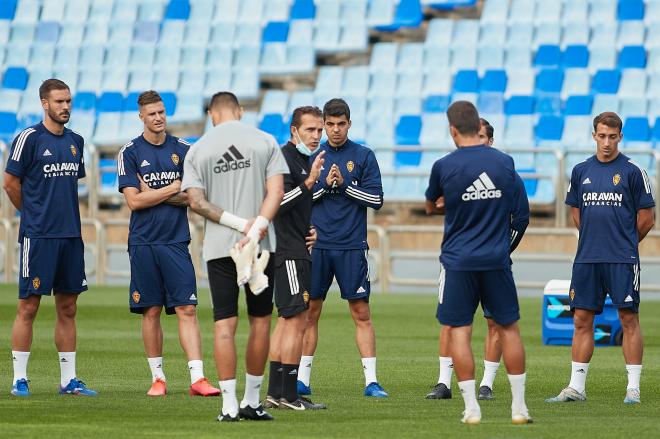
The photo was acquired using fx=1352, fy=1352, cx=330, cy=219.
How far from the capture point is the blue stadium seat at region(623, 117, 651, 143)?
74.0 feet

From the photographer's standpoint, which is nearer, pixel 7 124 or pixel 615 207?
pixel 615 207

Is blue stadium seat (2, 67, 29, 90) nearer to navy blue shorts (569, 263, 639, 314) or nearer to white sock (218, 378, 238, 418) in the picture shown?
navy blue shorts (569, 263, 639, 314)

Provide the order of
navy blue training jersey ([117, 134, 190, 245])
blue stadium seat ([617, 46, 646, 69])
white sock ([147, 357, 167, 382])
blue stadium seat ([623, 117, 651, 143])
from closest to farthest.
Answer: white sock ([147, 357, 167, 382]) → navy blue training jersey ([117, 134, 190, 245]) → blue stadium seat ([623, 117, 651, 143]) → blue stadium seat ([617, 46, 646, 69])

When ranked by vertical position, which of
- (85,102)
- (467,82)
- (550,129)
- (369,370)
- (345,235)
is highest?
(467,82)

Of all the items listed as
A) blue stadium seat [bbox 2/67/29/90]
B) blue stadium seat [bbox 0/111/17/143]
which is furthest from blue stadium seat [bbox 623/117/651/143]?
blue stadium seat [bbox 2/67/29/90]

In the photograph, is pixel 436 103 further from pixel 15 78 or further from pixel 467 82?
pixel 15 78

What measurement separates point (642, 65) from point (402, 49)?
4.49 metres

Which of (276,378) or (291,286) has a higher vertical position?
(291,286)

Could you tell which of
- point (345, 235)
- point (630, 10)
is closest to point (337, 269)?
point (345, 235)

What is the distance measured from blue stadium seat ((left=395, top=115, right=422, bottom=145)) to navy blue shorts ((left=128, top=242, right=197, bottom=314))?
46.2 ft

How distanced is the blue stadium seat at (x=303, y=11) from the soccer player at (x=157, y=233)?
1726 cm

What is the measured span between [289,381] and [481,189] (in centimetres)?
191

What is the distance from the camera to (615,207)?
31.5 feet

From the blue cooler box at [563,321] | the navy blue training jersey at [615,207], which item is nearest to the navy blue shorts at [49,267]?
the navy blue training jersey at [615,207]
